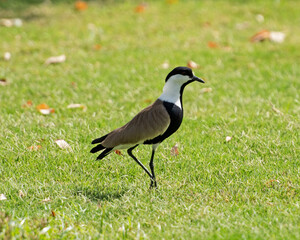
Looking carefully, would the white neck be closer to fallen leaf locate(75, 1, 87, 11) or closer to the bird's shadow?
the bird's shadow

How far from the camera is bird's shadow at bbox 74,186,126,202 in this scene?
4270 millimetres

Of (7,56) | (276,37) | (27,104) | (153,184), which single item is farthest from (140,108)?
(276,37)

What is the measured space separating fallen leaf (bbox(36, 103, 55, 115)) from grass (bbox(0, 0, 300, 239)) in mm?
133

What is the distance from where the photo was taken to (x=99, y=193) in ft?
14.3

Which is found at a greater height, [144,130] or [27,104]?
[144,130]

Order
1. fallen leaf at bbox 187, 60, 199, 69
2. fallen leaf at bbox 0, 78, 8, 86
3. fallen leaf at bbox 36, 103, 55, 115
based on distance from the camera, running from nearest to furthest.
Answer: fallen leaf at bbox 36, 103, 55, 115
fallen leaf at bbox 0, 78, 8, 86
fallen leaf at bbox 187, 60, 199, 69

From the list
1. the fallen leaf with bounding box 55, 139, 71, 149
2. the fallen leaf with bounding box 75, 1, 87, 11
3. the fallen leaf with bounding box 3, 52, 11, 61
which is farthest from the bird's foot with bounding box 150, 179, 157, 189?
the fallen leaf with bounding box 75, 1, 87, 11

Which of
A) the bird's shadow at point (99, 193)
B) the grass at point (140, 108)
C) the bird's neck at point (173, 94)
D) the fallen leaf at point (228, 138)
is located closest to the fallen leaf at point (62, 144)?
the grass at point (140, 108)

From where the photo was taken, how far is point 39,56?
27.8 ft

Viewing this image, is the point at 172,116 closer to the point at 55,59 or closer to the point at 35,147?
the point at 35,147

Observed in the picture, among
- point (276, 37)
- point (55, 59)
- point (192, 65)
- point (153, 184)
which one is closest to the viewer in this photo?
point (153, 184)

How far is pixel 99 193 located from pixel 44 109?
7.72 ft

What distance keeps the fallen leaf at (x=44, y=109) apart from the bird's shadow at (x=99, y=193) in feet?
6.99

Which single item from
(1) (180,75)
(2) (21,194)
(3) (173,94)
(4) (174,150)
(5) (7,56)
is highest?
(1) (180,75)
